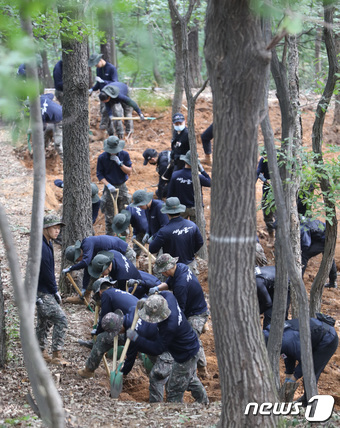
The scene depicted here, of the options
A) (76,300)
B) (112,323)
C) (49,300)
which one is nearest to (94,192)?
(76,300)

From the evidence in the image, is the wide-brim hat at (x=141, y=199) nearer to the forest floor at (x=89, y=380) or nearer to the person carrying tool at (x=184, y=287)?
the forest floor at (x=89, y=380)

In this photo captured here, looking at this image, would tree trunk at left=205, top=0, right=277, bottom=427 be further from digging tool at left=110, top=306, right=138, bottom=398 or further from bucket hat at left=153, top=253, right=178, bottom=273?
bucket hat at left=153, top=253, right=178, bottom=273

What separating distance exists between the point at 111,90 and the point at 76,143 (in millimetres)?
4816

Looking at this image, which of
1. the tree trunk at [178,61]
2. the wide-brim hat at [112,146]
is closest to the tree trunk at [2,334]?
the wide-brim hat at [112,146]

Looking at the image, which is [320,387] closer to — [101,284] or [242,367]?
[101,284]

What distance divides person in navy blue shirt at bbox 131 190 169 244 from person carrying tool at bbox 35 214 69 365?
98.7 inches

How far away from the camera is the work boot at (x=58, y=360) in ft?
22.2

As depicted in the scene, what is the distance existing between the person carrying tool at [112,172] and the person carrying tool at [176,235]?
8.28 ft

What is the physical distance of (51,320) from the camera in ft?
22.4

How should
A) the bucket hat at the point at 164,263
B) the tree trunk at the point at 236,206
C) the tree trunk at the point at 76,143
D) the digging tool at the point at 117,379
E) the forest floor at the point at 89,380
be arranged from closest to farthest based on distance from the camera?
the tree trunk at the point at 236,206
the forest floor at the point at 89,380
the digging tool at the point at 117,379
the bucket hat at the point at 164,263
the tree trunk at the point at 76,143

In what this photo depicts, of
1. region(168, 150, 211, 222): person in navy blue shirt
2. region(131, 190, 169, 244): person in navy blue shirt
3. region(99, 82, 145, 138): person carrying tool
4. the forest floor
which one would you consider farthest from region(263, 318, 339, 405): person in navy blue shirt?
region(99, 82, 145, 138): person carrying tool

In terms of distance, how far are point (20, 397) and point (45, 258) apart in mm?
1682

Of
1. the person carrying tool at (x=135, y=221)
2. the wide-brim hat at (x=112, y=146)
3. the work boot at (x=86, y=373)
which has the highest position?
the wide-brim hat at (x=112, y=146)

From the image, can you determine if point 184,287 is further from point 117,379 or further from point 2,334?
point 2,334
